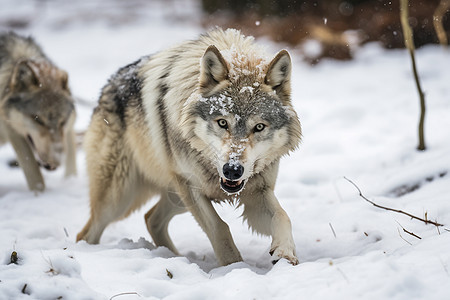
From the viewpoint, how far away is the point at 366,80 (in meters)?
10.7

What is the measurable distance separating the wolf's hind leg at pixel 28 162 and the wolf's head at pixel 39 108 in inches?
8.4

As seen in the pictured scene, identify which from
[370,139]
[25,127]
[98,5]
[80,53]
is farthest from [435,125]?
[98,5]

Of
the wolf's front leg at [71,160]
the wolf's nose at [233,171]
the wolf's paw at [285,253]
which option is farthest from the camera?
the wolf's front leg at [71,160]

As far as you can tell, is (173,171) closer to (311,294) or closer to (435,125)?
(311,294)

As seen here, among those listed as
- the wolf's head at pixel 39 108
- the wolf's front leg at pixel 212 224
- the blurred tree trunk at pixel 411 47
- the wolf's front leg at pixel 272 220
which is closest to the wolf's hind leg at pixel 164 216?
the wolf's front leg at pixel 212 224

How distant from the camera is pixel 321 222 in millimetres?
4555

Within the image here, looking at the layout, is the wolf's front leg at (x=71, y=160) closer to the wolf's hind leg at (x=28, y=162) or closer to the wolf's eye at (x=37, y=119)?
the wolf's hind leg at (x=28, y=162)

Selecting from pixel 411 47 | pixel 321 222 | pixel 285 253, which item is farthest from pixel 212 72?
pixel 411 47

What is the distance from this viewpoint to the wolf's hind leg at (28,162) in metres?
6.32

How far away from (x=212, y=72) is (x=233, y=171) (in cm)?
83

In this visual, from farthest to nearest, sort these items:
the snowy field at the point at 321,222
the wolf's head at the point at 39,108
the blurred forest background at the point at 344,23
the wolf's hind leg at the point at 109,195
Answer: the blurred forest background at the point at 344,23, the wolf's head at the point at 39,108, the wolf's hind leg at the point at 109,195, the snowy field at the point at 321,222

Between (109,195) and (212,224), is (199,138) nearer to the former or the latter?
(212,224)

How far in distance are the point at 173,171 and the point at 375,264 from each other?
6.69 ft

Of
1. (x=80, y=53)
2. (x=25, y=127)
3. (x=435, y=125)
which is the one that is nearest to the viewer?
(x=25, y=127)
